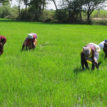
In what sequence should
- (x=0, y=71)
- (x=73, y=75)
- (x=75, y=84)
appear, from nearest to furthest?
1. (x=75, y=84)
2. (x=73, y=75)
3. (x=0, y=71)

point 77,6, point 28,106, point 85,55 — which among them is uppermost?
point 77,6

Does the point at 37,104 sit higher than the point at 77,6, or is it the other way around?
the point at 77,6

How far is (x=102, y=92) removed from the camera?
3338 mm

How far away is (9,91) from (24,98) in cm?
45

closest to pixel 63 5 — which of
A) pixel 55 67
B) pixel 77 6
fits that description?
pixel 77 6

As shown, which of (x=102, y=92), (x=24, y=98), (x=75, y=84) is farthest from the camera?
(x=75, y=84)

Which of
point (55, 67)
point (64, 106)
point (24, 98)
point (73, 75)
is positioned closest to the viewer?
point (64, 106)

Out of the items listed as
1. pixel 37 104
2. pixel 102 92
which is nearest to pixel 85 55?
pixel 102 92

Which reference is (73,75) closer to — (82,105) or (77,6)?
(82,105)

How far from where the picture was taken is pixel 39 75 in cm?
427

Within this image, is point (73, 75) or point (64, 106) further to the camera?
point (73, 75)

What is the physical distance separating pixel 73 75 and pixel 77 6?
35.1m

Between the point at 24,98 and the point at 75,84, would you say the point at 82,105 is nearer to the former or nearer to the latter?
the point at 75,84

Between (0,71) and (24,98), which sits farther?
(0,71)
